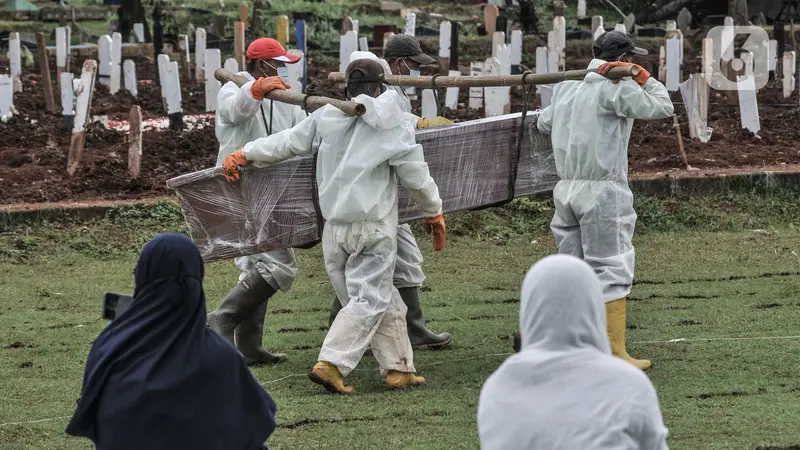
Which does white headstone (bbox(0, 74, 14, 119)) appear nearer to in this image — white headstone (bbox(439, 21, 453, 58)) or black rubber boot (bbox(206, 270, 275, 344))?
white headstone (bbox(439, 21, 453, 58))

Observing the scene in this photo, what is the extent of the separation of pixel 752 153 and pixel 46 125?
7.47m

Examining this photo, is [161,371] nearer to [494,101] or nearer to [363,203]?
[363,203]

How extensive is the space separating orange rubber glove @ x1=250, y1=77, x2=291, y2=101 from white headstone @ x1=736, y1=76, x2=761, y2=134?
23.1 feet

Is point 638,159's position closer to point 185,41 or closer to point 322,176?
point 322,176

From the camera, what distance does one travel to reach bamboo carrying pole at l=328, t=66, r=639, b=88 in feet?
23.6

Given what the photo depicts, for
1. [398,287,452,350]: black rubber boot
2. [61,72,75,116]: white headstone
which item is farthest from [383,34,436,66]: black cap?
[61,72,75,116]: white headstone

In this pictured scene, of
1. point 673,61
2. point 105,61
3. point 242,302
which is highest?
point 673,61

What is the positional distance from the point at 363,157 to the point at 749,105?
754 centimetres

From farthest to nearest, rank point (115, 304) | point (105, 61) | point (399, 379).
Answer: point (105, 61), point (399, 379), point (115, 304)

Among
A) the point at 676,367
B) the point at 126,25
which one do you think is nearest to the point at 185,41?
the point at 126,25

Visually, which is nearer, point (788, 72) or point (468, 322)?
point (468, 322)

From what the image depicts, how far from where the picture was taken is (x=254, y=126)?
7910mm

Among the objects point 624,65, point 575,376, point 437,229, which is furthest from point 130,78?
point 575,376

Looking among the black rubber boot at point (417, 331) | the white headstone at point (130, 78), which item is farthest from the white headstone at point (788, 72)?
the black rubber boot at point (417, 331)
